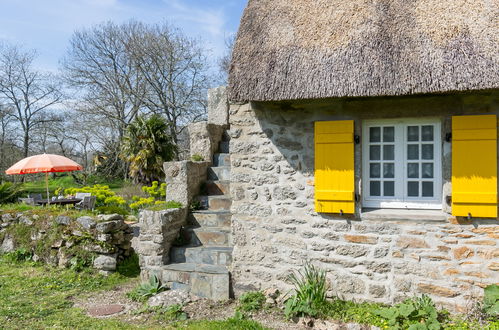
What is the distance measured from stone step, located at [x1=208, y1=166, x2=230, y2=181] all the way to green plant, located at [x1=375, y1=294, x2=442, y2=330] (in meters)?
3.14

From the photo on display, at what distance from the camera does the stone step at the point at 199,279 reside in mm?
4395

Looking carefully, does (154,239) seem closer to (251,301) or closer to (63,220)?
(251,301)

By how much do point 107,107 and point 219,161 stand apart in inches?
Result: 574

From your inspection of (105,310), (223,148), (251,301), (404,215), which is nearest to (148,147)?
(223,148)

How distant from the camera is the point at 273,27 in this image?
4297 mm

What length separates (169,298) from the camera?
4395 millimetres

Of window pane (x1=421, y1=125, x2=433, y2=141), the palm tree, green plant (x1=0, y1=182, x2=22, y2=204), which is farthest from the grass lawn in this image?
the palm tree

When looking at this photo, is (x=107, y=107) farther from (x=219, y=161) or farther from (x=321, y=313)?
(x=321, y=313)

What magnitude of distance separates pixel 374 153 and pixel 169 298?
306 centimetres

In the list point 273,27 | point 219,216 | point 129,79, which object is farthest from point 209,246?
point 129,79

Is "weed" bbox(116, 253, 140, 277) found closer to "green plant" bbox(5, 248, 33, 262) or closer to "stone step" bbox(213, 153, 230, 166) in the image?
"green plant" bbox(5, 248, 33, 262)

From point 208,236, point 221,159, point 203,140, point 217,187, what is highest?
point 203,140

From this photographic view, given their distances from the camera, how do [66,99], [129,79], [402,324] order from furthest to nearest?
[66,99], [129,79], [402,324]

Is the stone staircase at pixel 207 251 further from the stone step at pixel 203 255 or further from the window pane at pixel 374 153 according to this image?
the window pane at pixel 374 153
